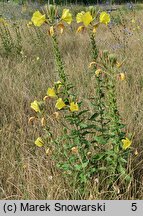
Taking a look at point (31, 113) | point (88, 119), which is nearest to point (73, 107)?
point (88, 119)

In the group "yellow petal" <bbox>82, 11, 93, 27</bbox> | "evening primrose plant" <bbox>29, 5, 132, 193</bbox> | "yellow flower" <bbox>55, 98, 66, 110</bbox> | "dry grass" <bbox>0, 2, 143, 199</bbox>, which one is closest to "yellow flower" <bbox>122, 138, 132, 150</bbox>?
"evening primrose plant" <bbox>29, 5, 132, 193</bbox>

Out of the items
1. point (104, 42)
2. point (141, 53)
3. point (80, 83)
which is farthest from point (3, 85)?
point (104, 42)

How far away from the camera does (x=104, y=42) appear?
530 cm

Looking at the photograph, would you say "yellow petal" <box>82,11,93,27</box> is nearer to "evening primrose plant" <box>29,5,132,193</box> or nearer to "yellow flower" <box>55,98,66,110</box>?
"evening primrose plant" <box>29,5,132,193</box>

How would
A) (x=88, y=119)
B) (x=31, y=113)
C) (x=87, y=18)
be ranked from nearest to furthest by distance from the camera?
1. (x=87, y=18)
2. (x=88, y=119)
3. (x=31, y=113)

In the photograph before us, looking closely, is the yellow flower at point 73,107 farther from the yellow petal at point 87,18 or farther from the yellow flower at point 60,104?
the yellow petal at point 87,18

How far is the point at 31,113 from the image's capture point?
3045 millimetres

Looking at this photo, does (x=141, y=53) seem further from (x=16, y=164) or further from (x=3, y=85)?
(x=16, y=164)

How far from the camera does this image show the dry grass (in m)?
1.94

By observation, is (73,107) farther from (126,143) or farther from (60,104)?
(126,143)

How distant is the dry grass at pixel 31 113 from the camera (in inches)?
76.3

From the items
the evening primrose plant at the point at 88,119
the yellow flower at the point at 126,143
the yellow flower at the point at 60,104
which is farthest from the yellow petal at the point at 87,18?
the yellow flower at the point at 126,143

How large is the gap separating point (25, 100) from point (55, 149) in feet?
4.13

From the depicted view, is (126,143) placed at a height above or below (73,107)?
below
